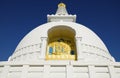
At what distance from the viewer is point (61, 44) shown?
19375 millimetres

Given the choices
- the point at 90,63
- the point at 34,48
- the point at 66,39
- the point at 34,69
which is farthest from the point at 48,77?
the point at 66,39

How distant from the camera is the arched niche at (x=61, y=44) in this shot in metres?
17.8

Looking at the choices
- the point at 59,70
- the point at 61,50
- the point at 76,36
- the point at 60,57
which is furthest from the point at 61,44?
the point at 59,70

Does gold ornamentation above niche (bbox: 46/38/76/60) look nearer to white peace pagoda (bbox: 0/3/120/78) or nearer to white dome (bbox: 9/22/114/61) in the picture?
white peace pagoda (bbox: 0/3/120/78)

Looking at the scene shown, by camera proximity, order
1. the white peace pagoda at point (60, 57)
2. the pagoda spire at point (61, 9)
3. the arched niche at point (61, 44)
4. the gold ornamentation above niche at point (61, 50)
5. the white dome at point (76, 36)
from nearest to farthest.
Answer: the white peace pagoda at point (60, 57), the gold ornamentation above niche at point (61, 50), the white dome at point (76, 36), the arched niche at point (61, 44), the pagoda spire at point (61, 9)

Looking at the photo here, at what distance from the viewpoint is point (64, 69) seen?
38.4ft

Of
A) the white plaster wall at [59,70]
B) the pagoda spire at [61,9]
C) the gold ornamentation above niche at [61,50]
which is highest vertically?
the pagoda spire at [61,9]

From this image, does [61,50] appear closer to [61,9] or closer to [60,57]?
[60,57]

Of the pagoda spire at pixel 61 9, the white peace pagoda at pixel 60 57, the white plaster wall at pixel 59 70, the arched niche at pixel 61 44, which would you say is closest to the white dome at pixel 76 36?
the white peace pagoda at pixel 60 57

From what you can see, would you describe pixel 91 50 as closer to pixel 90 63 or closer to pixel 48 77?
pixel 90 63

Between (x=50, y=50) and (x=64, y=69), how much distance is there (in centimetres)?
718

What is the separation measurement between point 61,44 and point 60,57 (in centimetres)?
224

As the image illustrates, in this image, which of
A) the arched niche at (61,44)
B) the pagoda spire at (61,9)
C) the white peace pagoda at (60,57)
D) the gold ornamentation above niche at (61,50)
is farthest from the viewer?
the pagoda spire at (61,9)

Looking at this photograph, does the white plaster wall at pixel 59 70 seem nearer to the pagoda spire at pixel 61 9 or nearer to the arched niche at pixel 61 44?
the arched niche at pixel 61 44
